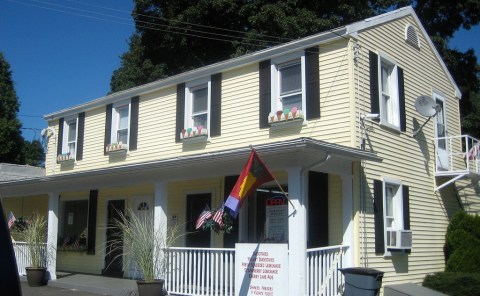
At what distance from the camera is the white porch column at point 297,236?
945cm

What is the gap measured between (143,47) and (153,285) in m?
19.2

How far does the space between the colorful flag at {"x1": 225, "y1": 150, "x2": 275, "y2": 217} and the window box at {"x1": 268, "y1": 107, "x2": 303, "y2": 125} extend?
2.81m

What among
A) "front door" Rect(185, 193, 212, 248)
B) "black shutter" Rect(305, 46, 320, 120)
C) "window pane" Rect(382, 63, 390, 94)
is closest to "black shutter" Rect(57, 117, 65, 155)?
"front door" Rect(185, 193, 212, 248)

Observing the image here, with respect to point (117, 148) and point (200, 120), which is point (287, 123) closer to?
point (200, 120)

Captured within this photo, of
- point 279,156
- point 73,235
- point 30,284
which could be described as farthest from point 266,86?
point 73,235

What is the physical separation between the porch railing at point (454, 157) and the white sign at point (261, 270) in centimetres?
635

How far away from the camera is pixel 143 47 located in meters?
28.2

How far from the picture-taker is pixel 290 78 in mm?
12820

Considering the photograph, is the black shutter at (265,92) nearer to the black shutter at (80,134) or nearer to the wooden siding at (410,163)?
the wooden siding at (410,163)

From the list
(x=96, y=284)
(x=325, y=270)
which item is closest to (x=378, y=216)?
(x=325, y=270)

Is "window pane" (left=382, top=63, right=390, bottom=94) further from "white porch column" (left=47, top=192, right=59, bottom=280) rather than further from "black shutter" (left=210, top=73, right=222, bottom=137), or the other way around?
"white porch column" (left=47, top=192, right=59, bottom=280)

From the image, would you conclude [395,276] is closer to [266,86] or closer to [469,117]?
[266,86]

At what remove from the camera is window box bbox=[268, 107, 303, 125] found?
476 inches

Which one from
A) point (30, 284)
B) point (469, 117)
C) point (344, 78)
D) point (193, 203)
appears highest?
point (469, 117)
